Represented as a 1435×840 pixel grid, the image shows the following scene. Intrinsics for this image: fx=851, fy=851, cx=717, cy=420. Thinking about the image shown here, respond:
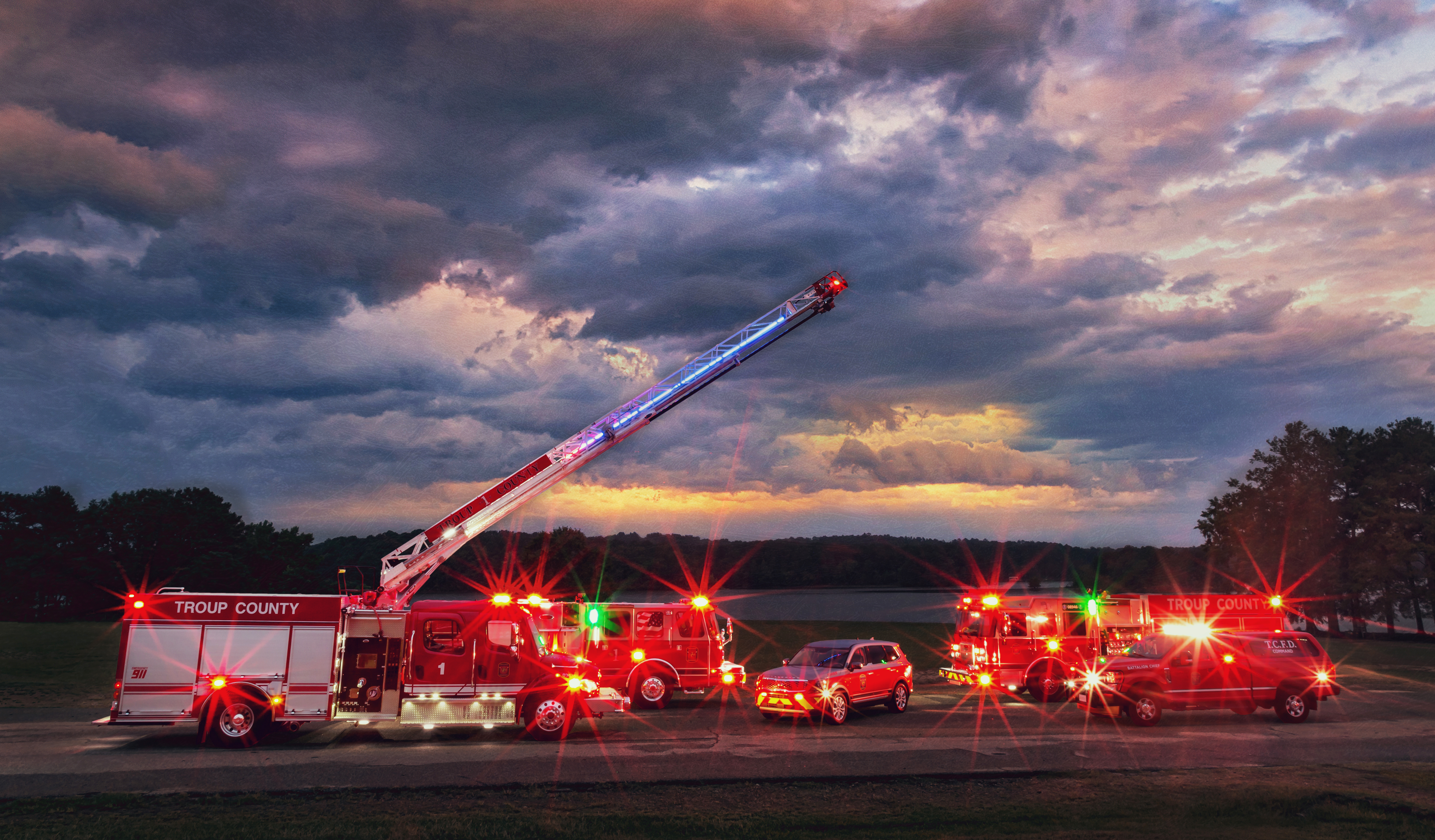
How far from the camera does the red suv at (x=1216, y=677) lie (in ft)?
61.3

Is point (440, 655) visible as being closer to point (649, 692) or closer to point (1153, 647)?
point (649, 692)

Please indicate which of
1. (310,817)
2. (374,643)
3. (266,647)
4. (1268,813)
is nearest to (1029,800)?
(1268,813)

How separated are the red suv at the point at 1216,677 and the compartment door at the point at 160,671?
18581 millimetres

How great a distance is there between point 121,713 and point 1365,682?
116 feet

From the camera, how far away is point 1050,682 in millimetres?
22969

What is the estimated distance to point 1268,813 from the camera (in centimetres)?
1049

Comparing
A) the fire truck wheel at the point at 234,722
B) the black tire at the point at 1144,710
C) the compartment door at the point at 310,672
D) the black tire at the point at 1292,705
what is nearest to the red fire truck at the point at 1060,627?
the black tire at the point at 1144,710

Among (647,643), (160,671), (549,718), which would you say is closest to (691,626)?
(647,643)

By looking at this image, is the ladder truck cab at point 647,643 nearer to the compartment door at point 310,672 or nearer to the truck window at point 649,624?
the truck window at point 649,624

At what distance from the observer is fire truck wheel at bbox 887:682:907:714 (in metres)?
20.4

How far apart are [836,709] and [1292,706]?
10379mm

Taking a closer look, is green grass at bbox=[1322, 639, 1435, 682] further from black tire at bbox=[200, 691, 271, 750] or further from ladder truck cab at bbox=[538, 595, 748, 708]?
black tire at bbox=[200, 691, 271, 750]

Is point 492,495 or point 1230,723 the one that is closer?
point 1230,723

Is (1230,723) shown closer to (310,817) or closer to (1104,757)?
(1104,757)
